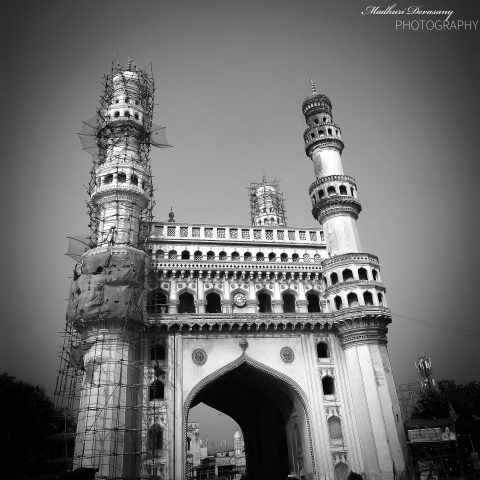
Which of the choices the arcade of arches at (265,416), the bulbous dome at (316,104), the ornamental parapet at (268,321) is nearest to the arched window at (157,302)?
the ornamental parapet at (268,321)

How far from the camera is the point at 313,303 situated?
32688 millimetres

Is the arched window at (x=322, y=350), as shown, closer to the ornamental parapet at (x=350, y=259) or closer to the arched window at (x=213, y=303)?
the ornamental parapet at (x=350, y=259)

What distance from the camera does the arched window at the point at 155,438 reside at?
24109 millimetres

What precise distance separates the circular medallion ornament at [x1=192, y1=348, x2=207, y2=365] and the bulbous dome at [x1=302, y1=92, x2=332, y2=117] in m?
22.9

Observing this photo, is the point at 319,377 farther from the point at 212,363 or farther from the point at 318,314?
the point at 212,363

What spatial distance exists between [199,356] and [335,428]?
956cm

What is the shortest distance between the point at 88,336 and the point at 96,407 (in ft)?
13.3

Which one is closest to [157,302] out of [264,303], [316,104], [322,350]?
[264,303]

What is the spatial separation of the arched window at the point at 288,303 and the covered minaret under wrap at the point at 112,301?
35.1 feet

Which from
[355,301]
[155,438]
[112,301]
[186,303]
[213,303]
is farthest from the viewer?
[213,303]

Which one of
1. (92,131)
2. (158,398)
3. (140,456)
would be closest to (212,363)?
(158,398)

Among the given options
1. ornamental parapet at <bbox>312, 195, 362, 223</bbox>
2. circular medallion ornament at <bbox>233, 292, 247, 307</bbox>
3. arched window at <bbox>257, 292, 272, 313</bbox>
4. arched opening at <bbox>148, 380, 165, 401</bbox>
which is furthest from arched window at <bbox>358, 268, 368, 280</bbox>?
arched opening at <bbox>148, 380, 165, 401</bbox>

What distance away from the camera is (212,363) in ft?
89.1

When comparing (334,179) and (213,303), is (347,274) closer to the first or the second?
(334,179)
